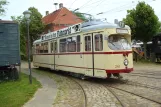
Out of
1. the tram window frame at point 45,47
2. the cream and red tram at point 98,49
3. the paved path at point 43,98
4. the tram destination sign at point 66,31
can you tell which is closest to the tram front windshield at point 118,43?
the cream and red tram at point 98,49

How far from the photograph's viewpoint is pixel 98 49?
54.2 ft

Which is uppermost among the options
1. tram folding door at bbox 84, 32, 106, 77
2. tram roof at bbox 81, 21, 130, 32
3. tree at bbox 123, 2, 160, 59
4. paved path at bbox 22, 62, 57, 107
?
tree at bbox 123, 2, 160, 59

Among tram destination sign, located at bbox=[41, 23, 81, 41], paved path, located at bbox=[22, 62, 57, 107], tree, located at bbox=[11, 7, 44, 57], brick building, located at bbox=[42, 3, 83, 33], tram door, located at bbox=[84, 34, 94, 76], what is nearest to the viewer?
paved path, located at bbox=[22, 62, 57, 107]

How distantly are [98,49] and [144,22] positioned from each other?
22.7 m

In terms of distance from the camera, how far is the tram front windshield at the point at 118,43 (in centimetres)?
1620

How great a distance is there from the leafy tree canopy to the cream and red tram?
19080 mm

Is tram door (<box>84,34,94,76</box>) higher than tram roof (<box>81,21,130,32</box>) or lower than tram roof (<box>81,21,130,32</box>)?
lower

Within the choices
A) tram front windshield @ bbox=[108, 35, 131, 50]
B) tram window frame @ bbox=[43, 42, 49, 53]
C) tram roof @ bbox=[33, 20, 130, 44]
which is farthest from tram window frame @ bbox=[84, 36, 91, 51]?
tram window frame @ bbox=[43, 42, 49, 53]

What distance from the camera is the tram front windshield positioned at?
16.2 meters

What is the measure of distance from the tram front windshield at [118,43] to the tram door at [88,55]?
47.0 inches

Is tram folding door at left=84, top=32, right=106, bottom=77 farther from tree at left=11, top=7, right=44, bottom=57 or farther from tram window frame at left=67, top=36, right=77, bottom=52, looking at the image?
tree at left=11, top=7, right=44, bottom=57

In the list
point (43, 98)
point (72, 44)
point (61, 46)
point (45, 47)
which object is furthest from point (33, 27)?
point (43, 98)

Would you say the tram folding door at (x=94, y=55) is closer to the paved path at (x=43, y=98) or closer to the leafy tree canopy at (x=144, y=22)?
the paved path at (x=43, y=98)

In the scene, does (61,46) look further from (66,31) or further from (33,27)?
(33,27)
